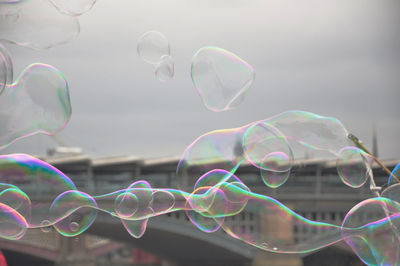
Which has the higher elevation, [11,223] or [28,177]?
[28,177]

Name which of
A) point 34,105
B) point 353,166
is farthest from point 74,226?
point 353,166

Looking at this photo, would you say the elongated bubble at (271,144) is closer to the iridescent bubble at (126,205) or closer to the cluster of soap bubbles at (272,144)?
the cluster of soap bubbles at (272,144)

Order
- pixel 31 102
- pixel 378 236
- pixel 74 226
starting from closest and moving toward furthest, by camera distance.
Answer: pixel 378 236 → pixel 31 102 → pixel 74 226

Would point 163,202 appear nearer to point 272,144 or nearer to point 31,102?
point 272,144

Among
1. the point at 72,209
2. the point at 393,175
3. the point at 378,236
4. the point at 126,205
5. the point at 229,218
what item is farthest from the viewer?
the point at 229,218

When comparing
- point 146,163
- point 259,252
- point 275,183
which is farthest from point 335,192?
point 275,183

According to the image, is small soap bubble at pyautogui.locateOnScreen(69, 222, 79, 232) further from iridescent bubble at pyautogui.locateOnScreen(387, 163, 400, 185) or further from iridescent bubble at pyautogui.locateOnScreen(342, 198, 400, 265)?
iridescent bubble at pyautogui.locateOnScreen(387, 163, 400, 185)
